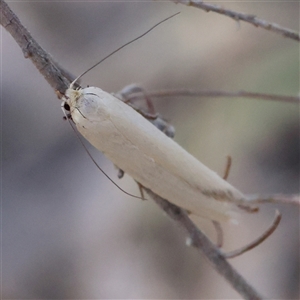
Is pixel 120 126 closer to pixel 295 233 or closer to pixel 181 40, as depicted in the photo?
pixel 295 233

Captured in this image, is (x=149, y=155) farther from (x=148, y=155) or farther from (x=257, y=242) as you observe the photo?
(x=257, y=242)

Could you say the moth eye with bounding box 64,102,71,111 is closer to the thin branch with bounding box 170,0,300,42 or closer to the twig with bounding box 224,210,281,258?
the thin branch with bounding box 170,0,300,42

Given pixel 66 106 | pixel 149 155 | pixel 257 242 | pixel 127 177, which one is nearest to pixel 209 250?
pixel 257 242

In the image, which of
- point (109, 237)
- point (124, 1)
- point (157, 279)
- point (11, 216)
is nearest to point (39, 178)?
point (11, 216)

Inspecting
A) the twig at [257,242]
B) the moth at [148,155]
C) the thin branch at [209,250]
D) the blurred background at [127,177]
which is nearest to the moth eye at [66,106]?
the moth at [148,155]

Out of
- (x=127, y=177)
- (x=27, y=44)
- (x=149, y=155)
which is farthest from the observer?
(x=127, y=177)

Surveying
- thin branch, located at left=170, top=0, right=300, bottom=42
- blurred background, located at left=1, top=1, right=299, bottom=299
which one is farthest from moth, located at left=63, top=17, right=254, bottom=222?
blurred background, located at left=1, top=1, right=299, bottom=299
